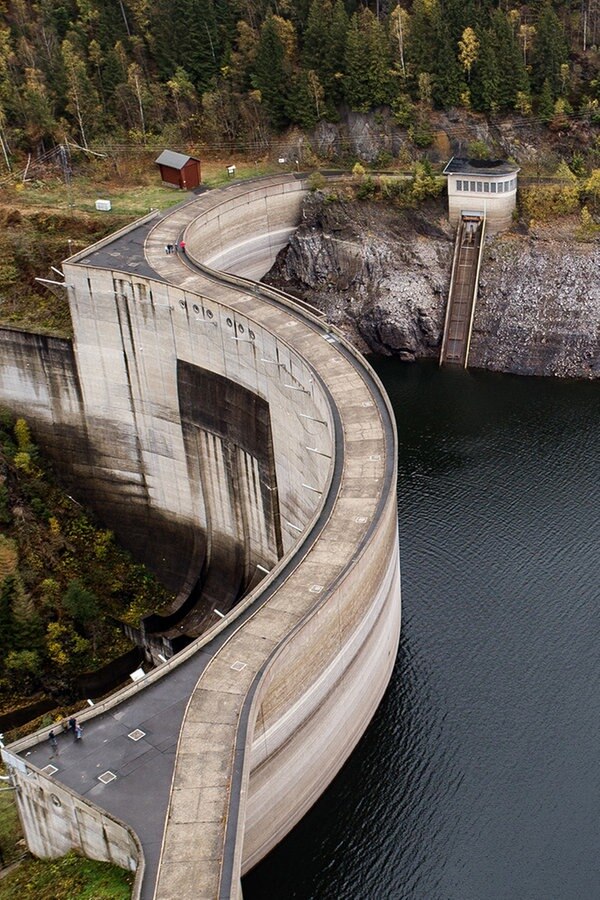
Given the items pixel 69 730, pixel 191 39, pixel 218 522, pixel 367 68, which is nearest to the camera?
pixel 69 730

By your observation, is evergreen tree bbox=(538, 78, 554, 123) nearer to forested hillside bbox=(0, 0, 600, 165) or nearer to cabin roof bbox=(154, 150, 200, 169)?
forested hillside bbox=(0, 0, 600, 165)

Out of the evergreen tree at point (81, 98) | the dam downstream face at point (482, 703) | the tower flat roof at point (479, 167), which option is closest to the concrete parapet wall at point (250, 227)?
the tower flat roof at point (479, 167)

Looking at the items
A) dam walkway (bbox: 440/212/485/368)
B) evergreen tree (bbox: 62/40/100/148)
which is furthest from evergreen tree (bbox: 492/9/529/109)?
evergreen tree (bbox: 62/40/100/148)

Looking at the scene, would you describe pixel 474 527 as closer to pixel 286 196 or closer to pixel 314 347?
pixel 314 347

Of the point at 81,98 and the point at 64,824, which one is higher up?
the point at 81,98

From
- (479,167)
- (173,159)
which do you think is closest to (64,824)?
(173,159)

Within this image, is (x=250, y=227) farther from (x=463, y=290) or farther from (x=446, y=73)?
(x=446, y=73)
